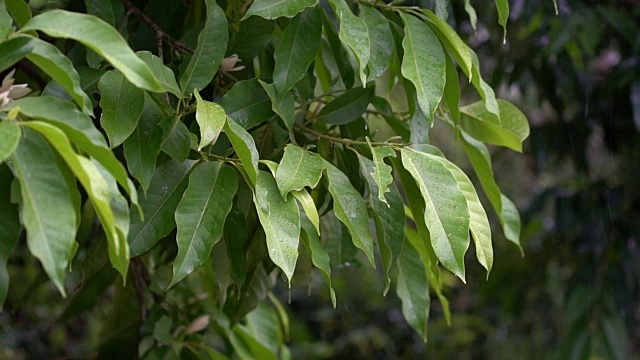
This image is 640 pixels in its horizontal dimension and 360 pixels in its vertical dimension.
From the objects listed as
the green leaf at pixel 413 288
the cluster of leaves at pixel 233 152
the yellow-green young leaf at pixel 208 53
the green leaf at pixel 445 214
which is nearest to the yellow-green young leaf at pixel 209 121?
the cluster of leaves at pixel 233 152

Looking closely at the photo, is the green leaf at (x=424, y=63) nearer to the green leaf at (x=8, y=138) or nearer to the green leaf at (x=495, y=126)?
the green leaf at (x=495, y=126)

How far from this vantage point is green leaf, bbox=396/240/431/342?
1140 mm

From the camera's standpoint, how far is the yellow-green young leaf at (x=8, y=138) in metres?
0.58

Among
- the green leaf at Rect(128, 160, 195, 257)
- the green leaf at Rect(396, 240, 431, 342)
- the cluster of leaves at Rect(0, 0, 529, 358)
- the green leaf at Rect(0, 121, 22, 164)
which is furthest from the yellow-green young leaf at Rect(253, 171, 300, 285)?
the green leaf at Rect(396, 240, 431, 342)

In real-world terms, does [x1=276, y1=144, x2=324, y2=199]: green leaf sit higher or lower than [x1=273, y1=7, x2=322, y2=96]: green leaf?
lower

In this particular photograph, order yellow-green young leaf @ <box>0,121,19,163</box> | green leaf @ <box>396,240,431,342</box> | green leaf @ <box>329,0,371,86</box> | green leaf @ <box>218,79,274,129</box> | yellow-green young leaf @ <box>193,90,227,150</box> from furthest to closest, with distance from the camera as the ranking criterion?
green leaf @ <box>396,240,431,342</box> < green leaf @ <box>218,79,274,129</box> < green leaf @ <box>329,0,371,86</box> < yellow-green young leaf @ <box>193,90,227,150</box> < yellow-green young leaf @ <box>0,121,19,163</box>

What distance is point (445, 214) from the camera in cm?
84

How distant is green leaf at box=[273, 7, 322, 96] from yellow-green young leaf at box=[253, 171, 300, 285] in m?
0.19

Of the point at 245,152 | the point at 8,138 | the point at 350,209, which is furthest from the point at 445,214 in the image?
the point at 8,138

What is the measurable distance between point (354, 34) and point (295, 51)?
0.36ft

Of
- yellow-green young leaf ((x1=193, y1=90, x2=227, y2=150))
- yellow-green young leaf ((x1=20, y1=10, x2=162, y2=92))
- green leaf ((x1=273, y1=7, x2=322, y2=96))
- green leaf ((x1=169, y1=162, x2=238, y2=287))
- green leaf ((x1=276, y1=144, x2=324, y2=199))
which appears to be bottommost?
green leaf ((x1=169, y1=162, x2=238, y2=287))

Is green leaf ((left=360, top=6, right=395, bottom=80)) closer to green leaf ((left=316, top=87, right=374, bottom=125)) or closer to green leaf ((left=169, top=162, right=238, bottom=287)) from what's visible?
green leaf ((left=316, top=87, right=374, bottom=125))

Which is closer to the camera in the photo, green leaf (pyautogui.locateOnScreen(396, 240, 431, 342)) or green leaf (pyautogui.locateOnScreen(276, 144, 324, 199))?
green leaf (pyautogui.locateOnScreen(276, 144, 324, 199))

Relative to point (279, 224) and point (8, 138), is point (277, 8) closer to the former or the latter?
point (279, 224)
